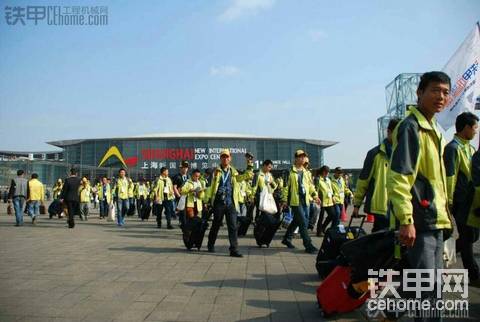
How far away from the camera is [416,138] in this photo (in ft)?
10.2

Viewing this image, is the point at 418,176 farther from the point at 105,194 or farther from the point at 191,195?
the point at 105,194

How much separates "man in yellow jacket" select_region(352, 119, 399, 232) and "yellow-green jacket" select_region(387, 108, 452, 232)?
2276mm

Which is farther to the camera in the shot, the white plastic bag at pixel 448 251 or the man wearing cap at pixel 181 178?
the man wearing cap at pixel 181 178

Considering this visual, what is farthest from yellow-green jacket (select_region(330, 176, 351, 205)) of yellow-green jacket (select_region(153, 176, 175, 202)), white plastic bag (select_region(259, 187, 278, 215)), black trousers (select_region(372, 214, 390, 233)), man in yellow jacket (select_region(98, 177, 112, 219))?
man in yellow jacket (select_region(98, 177, 112, 219))

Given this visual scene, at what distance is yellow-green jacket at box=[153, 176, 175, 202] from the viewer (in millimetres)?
14070

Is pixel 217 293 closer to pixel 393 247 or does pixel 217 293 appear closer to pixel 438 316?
pixel 393 247

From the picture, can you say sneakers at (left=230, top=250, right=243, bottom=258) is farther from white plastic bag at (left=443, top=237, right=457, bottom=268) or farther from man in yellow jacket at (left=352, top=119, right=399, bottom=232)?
white plastic bag at (left=443, top=237, right=457, bottom=268)

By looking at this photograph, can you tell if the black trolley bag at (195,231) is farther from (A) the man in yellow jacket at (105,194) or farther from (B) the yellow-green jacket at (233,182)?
(A) the man in yellow jacket at (105,194)

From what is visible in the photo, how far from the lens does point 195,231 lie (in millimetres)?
8727

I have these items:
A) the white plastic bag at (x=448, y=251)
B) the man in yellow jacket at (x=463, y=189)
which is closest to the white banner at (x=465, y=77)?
the man in yellow jacket at (x=463, y=189)

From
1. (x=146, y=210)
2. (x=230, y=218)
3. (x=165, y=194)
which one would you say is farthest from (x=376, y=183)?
(x=146, y=210)

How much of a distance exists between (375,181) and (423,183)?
2.70m

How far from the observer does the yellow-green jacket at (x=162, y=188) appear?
1407 cm

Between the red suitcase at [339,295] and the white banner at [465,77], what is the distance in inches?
222
